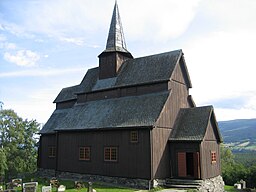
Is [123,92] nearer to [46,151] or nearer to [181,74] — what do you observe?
[181,74]

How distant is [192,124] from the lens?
2319 centimetres

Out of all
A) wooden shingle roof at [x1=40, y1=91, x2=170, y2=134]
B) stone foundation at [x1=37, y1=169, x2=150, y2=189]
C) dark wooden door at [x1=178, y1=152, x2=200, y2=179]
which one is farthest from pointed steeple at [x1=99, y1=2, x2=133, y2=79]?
dark wooden door at [x1=178, y1=152, x2=200, y2=179]

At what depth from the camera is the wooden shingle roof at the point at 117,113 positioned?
22872 mm

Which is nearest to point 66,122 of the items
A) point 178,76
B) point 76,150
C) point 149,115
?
point 76,150

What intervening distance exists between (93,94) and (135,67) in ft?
18.4

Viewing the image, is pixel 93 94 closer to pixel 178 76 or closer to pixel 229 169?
pixel 178 76

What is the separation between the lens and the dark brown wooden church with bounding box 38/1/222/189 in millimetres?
21969

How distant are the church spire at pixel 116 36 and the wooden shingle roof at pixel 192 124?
1053cm

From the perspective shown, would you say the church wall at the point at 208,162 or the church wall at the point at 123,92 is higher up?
the church wall at the point at 123,92

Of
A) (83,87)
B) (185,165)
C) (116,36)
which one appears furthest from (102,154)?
(116,36)

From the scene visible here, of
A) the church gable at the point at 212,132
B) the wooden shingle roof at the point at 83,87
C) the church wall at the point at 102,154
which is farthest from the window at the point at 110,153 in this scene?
the wooden shingle roof at the point at 83,87

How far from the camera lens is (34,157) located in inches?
1836

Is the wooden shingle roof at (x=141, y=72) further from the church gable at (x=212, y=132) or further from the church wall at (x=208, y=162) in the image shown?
the church wall at (x=208, y=162)

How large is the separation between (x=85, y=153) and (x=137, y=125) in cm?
716
